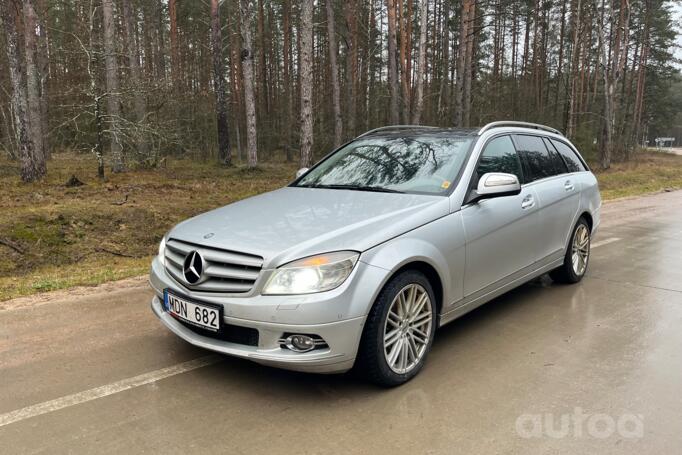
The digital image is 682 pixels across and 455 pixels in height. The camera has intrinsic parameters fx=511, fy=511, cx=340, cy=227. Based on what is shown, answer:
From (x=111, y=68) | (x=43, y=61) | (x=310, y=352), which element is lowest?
(x=310, y=352)

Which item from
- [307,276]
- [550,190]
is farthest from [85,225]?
[550,190]

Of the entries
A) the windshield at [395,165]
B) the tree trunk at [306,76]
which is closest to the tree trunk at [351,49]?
the tree trunk at [306,76]

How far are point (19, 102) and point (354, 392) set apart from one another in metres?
11.6

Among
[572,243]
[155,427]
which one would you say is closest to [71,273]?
[155,427]

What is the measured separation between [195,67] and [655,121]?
167ft

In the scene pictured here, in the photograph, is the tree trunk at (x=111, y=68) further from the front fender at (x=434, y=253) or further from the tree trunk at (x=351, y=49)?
the front fender at (x=434, y=253)

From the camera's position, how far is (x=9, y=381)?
11.2 feet

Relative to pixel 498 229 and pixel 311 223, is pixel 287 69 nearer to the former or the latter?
pixel 498 229

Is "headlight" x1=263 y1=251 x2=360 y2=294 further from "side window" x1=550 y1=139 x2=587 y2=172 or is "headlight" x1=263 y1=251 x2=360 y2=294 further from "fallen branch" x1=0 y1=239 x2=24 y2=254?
"fallen branch" x1=0 y1=239 x2=24 y2=254

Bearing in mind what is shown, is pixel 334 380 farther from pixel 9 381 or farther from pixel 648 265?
pixel 648 265

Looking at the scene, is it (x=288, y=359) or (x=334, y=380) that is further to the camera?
(x=334, y=380)

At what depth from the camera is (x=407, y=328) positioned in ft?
11.1

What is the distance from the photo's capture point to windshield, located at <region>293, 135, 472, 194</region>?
409 centimetres

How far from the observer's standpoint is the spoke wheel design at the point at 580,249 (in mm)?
5657
